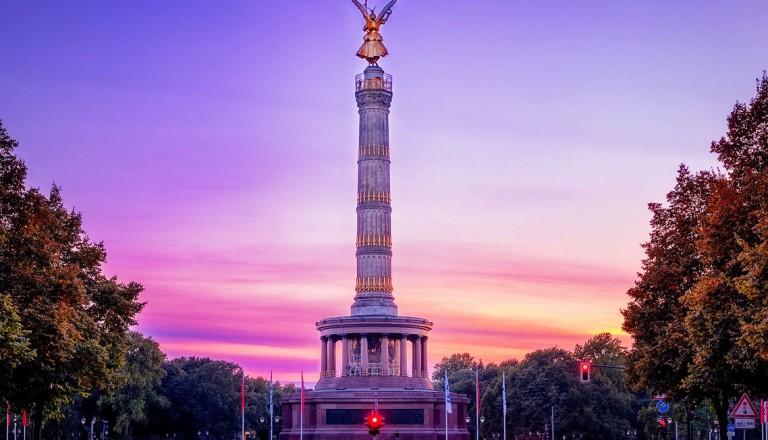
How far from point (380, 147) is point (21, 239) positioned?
200 ft

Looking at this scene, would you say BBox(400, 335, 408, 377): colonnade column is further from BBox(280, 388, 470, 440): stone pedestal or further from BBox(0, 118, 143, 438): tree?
BBox(0, 118, 143, 438): tree

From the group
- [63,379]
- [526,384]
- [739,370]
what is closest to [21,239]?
[63,379]

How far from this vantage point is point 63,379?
49.3 metres

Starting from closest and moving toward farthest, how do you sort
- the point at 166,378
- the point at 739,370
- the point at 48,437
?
the point at 739,370 < the point at 48,437 < the point at 166,378

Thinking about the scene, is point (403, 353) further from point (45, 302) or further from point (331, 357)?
point (45, 302)

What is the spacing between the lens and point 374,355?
340 feet

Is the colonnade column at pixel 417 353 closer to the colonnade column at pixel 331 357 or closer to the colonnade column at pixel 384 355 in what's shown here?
Result: the colonnade column at pixel 384 355

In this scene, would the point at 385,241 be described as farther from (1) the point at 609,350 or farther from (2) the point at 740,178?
(2) the point at 740,178

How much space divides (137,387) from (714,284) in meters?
90.2

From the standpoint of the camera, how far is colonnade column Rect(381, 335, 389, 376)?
334 ft

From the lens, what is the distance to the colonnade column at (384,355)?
102 metres

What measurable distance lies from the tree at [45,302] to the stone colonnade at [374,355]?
45.6 metres

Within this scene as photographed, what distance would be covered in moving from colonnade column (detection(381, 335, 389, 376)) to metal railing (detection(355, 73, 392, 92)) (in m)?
22.9

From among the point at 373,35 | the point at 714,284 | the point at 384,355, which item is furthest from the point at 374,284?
the point at 714,284
